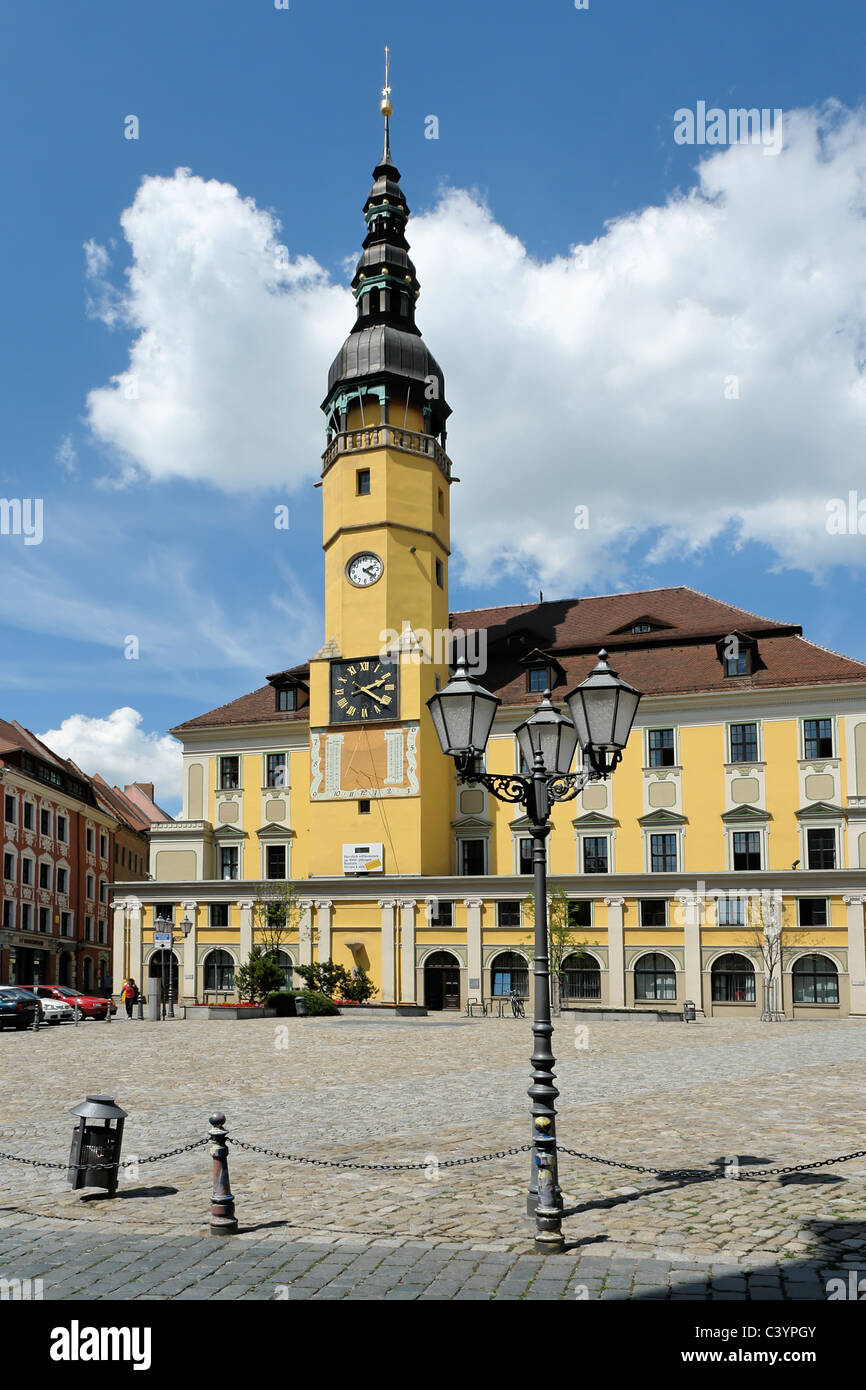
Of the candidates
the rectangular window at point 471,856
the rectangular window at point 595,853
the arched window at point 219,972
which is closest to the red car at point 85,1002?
the arched window at point 219,972

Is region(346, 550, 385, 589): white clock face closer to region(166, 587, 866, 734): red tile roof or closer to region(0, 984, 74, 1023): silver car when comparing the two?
region(166, 587, 866, 734): red tile roof

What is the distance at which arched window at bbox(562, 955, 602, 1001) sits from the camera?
49375 millimetres

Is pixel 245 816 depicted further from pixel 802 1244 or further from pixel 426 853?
pixel 802 1244

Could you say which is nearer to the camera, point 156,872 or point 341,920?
point 341,920

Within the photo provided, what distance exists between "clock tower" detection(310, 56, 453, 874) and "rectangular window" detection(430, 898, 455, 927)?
180cm

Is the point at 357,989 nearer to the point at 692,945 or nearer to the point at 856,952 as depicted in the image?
the point at 692,945

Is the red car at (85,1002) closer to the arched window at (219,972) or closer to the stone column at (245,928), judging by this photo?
the stone column at (245,928)

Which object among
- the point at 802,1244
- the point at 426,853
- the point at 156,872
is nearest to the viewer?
the point at 802,1244

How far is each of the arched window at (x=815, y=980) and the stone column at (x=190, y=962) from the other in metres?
26.7

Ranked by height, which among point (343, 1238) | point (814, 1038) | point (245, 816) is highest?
point (245, 816)

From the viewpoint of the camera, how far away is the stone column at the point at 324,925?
2071 inches
